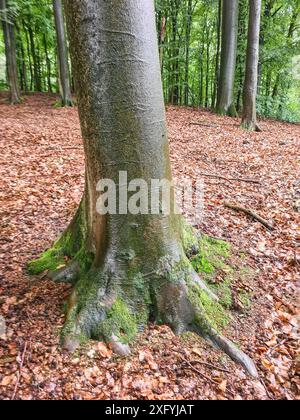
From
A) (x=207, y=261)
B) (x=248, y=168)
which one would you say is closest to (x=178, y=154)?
(x=248, y=168)

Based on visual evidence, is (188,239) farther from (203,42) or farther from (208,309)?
(203,42)

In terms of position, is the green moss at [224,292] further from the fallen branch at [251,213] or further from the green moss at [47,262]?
the fallen branch at [251,213]

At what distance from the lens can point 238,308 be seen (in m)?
3.22

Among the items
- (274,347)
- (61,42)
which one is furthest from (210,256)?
(61,42)

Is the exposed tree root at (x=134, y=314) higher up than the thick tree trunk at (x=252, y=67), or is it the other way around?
the thick tree trunk at (x=252, y=67)

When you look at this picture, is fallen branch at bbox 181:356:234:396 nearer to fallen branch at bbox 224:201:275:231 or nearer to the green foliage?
the green foliage

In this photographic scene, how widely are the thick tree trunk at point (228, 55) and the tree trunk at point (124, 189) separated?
12.6m

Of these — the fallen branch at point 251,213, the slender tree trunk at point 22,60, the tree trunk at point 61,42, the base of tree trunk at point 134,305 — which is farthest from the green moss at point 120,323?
the slender tree trunk at point 22,60

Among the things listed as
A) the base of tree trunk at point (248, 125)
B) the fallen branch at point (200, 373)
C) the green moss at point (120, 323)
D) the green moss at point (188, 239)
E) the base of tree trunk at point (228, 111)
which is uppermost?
the base of tree trunk at point (228, 111)

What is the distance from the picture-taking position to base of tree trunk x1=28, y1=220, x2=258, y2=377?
2.67 meters

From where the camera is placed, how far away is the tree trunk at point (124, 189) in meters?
2.34

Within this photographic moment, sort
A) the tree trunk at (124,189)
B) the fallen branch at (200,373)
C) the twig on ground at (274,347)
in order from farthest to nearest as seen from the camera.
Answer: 1. the twig on ground at (274,347)
2. the fallen branch at (200,373)
3. the tree trunk at (124,189)

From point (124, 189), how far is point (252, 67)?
9756 mm
